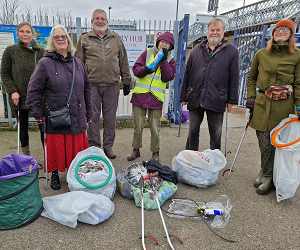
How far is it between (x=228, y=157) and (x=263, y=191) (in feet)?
3.99

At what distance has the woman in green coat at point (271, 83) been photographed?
2.71m

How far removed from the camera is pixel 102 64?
11.7 feet

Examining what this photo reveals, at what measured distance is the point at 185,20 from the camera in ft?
15.6

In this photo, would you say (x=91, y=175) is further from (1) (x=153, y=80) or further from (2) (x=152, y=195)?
(1) (x=153, y=80)

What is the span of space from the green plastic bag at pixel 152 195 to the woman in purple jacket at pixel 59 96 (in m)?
1.01

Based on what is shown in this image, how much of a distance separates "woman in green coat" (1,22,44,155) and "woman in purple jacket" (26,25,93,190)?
24.3 inches

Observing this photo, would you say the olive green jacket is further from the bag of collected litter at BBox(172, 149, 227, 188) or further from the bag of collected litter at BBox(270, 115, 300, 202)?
the bag of collected litter at BBox(270, 115, 300, 202)

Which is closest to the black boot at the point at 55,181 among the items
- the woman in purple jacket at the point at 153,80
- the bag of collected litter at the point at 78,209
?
the bag of collected litter at the point at 78,209

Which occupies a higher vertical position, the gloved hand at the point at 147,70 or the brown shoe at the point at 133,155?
the gloved hand at the point at 147,70

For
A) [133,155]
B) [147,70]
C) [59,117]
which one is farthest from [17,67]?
[133,155]

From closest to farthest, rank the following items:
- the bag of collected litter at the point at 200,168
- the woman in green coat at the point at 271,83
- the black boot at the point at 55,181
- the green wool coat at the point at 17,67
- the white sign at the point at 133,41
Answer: the woman in green coat at the point at 271,83 < the black boot at the point at 55,181 < the bag of collected litter at the point at 200,168 < the green wool coat at the point at 17,67 < the white sign at the point at 133,41

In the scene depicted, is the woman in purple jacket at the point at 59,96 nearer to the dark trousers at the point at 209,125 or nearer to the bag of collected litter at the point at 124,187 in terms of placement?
the bag of collected litter at the point at 124,187

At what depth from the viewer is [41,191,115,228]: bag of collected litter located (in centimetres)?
224

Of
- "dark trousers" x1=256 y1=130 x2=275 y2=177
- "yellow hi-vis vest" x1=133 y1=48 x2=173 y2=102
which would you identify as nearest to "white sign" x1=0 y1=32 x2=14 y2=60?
"yellow hi-vis vest" x1=133 y1=48 x2=173 y2=102
